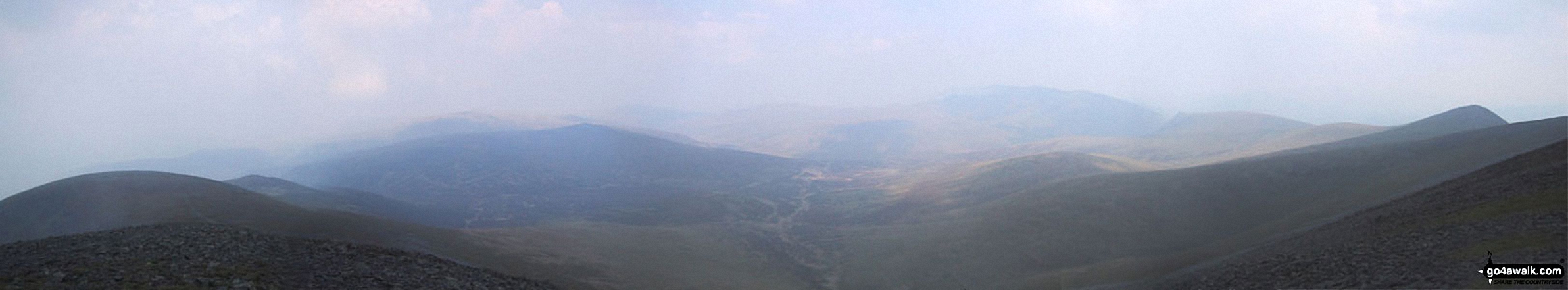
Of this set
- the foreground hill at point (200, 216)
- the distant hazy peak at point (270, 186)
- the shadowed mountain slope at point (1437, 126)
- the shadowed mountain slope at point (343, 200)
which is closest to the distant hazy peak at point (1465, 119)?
the shadowed mountain slope at point (1437, 126)

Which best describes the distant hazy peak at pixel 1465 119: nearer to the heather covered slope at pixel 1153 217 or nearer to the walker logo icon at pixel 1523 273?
the heather covered slope at pixel 1153 217

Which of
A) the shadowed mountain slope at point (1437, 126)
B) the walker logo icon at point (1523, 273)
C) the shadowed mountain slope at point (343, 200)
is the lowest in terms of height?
the shadowed mountain slope at point (343, 200)

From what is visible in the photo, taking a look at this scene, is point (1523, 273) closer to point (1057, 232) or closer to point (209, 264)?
point (209, 264)

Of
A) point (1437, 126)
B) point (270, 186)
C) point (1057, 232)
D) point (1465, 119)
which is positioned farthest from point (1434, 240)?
point (270, 186)

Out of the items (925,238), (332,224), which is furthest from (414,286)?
(925,238)

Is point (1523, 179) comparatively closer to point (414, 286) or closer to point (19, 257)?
point (414, 286)
